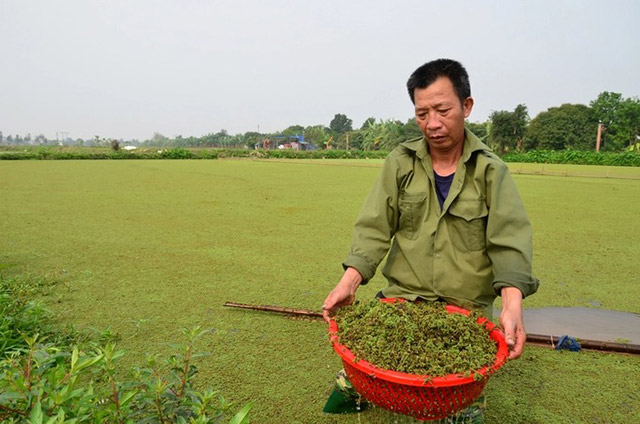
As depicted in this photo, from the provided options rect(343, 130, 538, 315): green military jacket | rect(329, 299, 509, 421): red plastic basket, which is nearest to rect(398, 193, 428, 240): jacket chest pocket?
rect(343, 130, 538, 315): green military jacket

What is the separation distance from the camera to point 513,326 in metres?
1.29

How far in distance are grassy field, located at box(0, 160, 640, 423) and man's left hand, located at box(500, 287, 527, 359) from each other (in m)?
0.74

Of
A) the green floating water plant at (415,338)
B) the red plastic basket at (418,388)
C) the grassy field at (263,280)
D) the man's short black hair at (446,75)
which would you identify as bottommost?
the grassy field at (263,280)

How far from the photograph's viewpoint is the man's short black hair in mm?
1538

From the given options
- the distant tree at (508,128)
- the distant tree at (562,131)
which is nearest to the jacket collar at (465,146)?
the distant tree at (508,128)

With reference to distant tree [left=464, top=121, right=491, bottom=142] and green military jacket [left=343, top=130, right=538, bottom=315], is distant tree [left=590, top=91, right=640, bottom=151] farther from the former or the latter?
green military jacket [left=343, top=130, right=538, bottom=315]

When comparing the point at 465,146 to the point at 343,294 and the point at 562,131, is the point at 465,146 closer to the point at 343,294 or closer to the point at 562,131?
the point at 343,294

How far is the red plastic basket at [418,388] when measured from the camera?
114cm

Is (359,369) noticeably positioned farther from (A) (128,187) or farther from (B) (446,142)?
(A) (128,187)

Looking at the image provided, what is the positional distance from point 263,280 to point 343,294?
221 cm

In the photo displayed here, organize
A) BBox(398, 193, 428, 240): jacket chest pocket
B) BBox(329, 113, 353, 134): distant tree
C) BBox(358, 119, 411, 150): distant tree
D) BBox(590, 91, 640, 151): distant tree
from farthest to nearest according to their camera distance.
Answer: BBox(329, 113, 353, 134): distant tree < BBox(358, 119, 411, 150): distant tree < BBox(590, 91, 640, 151): distant tree < BBox(398, 193, 428, 240): jacket chest pocket

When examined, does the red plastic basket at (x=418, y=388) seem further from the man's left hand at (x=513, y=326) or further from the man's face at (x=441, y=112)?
the man's face at (x=441, y=112)

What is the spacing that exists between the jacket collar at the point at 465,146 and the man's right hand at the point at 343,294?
0.51m

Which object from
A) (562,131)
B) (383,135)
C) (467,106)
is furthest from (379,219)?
(383,135)
